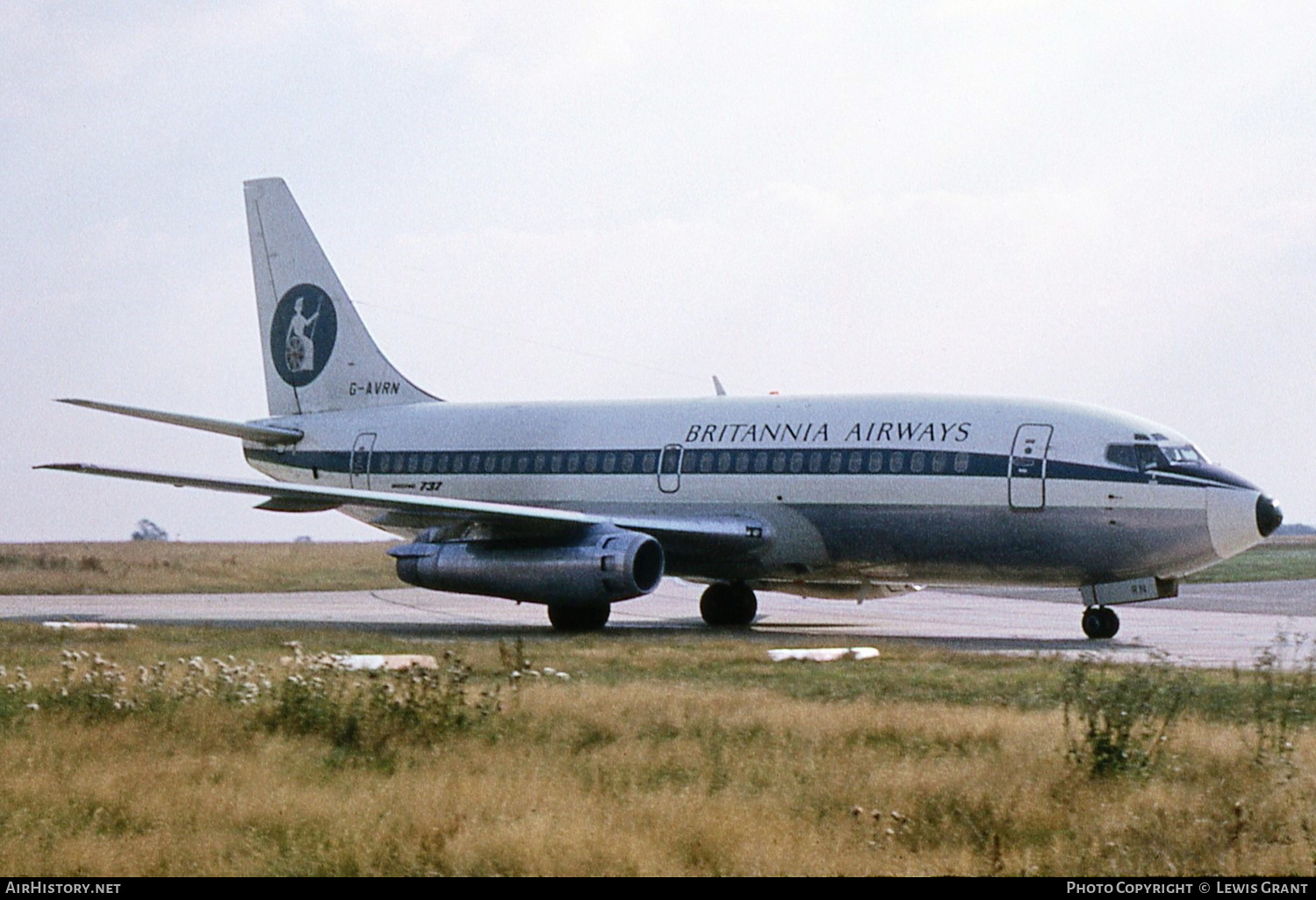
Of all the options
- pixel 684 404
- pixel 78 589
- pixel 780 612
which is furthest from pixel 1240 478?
pixel 78 589

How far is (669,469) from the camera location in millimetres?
27062

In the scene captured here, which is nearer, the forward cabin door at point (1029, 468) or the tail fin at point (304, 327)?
the forward cabin door at point (1029, 468)

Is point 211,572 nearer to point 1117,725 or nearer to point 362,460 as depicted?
point 362,460

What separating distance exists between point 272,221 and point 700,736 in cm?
2419

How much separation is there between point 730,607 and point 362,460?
25.0ft

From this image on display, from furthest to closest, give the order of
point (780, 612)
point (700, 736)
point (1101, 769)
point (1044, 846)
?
1. point (780, 612)
2. point (700, 736)
3. point (1101, 769)
4. point (1044, 846)

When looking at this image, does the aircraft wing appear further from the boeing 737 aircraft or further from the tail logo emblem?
the tail logo emblem

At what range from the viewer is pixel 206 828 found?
9172mm

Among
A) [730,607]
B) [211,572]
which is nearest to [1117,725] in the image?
[730,607]

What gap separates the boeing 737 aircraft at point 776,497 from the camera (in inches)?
902

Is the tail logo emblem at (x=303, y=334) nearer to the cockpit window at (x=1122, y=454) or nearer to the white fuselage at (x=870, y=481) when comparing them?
the white fuselage at (x=870, y=481)

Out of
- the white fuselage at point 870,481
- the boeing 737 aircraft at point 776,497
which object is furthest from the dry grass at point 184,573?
the white fuselage at point 870,481

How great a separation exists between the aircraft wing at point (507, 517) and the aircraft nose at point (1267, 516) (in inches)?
282
